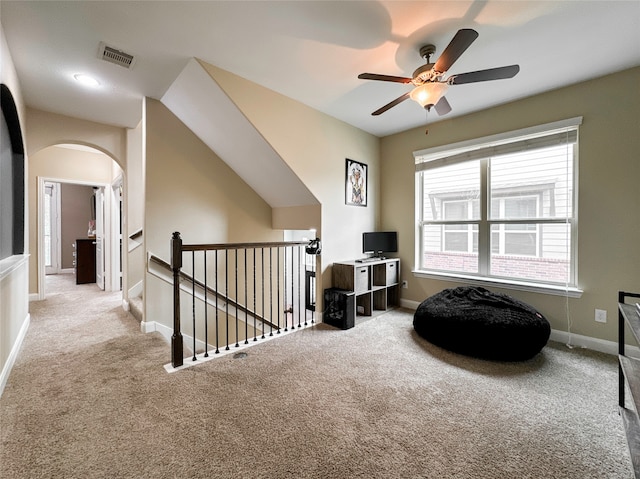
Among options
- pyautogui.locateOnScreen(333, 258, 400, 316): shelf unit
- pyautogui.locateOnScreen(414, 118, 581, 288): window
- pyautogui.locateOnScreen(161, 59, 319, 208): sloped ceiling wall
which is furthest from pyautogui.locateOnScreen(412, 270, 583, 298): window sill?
pyautogui.locateOnScreen(161, 59, 319, 208): sloped ceiling wall

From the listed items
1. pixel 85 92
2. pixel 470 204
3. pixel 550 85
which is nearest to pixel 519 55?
pixel 550 85

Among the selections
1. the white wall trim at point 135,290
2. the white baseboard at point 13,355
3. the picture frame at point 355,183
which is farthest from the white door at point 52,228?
the picture frame at point 355,183

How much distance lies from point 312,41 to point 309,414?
2.72 m

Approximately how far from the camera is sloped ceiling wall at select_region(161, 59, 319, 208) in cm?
278

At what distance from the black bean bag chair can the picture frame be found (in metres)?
1.74

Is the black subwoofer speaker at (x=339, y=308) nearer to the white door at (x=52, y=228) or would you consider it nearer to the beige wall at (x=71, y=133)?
the beige wall at (x=71, y=133)

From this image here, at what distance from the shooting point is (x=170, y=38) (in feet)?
7.22

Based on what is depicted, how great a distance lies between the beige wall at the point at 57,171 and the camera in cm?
432

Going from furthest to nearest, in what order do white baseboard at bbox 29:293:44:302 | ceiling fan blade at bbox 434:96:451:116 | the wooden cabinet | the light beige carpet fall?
the wooden cabinet → white baseboard at bbox 29:293:44:302 → ceiling fan blade at bbox 434:96:451:116 → the light beige carpet

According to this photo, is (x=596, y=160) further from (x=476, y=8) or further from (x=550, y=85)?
(x=476, y=8)

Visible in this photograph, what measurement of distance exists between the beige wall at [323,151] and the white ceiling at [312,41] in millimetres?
174

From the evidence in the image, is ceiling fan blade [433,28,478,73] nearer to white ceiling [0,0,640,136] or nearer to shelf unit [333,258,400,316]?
white ceiling [0,0,640,136]

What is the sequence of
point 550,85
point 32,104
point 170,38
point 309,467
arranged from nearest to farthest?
point 309,467 < point 170,38 < point 550,85 < point 32,104

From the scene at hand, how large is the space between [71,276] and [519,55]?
912 cm
